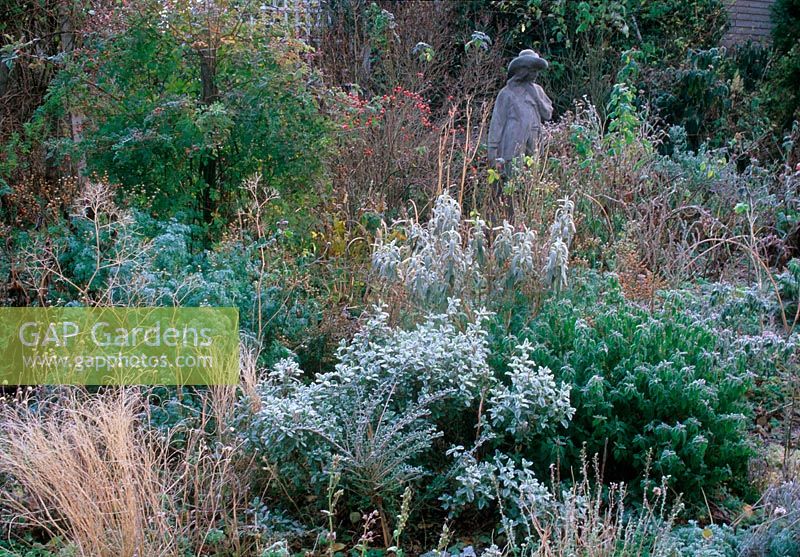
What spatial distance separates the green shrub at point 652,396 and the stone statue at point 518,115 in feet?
10.5

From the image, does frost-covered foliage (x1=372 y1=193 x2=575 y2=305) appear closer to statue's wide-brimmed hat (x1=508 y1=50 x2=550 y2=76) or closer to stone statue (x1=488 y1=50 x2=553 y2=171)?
stone statue (x1=488 y1=50 x2=553 y2=171)

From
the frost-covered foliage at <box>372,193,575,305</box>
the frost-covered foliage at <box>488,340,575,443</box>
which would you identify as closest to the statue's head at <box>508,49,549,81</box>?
Result: the frost-covered foliage at <box>372,193,575,305</box>

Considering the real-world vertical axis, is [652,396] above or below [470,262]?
below

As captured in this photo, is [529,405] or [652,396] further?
[652,396]

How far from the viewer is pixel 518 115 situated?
286 inches

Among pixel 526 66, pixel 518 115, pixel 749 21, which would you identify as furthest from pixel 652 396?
pixel 749 21

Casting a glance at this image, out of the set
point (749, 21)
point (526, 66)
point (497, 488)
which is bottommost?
point (497, 488)

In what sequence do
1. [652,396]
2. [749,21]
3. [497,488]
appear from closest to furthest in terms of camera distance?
1. [497,488]
2. [652,396]
3. [749,21]

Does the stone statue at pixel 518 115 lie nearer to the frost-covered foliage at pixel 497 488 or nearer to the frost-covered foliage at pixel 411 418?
the frost-covered foliage at pixel 411 418

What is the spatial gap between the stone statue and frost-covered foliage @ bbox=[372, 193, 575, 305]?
2517 mm

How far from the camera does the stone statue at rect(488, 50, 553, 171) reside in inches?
285

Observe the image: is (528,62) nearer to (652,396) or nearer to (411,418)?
(652,396)

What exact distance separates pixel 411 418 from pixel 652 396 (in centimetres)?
116

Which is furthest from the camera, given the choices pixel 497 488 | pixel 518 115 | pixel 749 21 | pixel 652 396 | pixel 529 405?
pixel 749 21
